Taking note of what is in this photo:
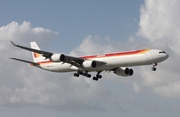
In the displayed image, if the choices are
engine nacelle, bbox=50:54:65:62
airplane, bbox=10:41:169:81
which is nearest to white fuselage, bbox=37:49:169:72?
airplane, bbox=10:41:169:81

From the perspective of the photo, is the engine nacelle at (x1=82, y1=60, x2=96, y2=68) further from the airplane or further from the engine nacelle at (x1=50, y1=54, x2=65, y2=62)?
the engine nacelle at (x1=50, y1=54, x2=65, y2=62)

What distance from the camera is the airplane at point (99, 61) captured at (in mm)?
72562

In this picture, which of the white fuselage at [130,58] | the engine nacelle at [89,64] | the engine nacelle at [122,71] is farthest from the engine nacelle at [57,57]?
the engine nacelle at [122,71]

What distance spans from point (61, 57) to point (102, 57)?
25.3 feet

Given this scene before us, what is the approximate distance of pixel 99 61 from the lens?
7775 cm

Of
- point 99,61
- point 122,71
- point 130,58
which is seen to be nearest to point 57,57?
point 99,61

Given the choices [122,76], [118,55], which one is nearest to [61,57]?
[118,55]

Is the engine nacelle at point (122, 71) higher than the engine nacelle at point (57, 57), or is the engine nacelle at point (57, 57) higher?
the engine nacelle at point (122, 71)

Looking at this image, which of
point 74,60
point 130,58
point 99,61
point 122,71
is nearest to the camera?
point 130,58

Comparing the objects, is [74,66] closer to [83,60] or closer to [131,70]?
[83,60]

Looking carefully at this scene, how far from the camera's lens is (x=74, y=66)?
8225 cm

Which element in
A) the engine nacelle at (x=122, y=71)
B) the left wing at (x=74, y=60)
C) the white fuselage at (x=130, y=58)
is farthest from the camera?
the engine nacelle at (x=122, y=71)

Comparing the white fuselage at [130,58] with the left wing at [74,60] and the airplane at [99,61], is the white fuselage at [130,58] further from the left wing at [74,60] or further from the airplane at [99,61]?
the left wing at [74,60]

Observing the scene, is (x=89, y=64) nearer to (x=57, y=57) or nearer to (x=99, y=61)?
(x=99, y=61)
